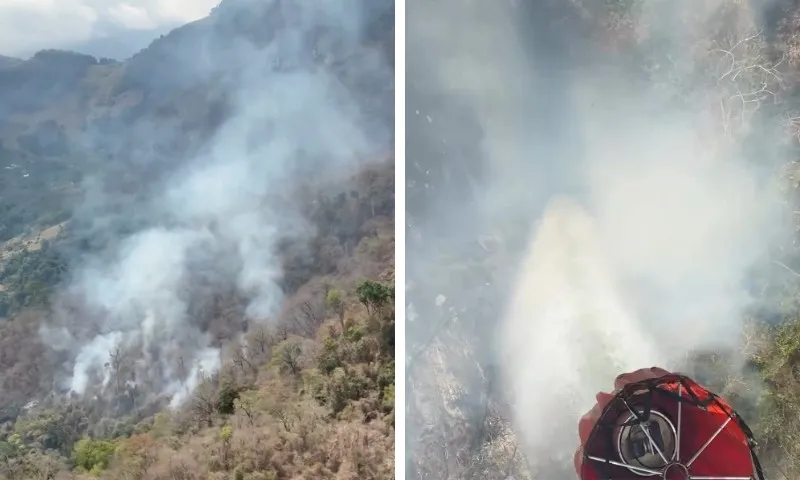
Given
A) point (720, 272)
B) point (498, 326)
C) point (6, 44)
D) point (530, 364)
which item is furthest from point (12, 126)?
point (720, 272)

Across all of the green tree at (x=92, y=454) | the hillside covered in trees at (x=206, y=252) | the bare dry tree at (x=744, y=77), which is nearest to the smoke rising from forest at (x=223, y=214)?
the hillside covered in trees at (x=206, y=252)

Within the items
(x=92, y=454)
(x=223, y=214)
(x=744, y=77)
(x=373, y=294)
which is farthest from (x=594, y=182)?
(x=92, y=454)

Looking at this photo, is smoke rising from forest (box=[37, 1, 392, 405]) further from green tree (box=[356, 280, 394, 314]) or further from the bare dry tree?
the bare dry tree

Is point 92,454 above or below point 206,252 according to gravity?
below

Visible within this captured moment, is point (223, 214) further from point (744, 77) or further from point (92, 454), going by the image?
point (744, 77)

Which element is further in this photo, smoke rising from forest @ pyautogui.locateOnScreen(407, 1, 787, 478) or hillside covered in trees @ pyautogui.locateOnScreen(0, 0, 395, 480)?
smoke rising from forest @ pyautogui.locateOnScreen(407, 1, 787, 478)

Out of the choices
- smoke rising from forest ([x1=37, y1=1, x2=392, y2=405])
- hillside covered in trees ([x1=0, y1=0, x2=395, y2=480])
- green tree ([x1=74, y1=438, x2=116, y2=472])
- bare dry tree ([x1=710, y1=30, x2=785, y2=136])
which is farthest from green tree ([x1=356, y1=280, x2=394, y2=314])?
bare dry tree ([x1=710, y1=30, x2=785, y2=136])
